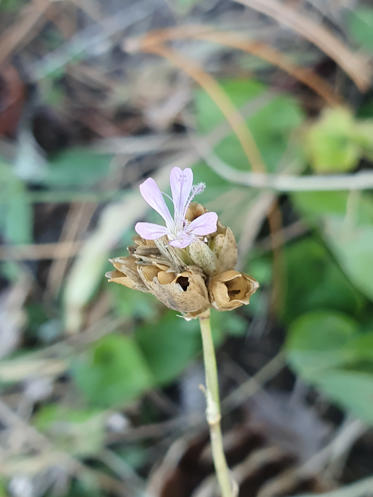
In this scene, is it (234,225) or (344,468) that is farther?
(234,225)

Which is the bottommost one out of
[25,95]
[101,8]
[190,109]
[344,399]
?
[344,399]

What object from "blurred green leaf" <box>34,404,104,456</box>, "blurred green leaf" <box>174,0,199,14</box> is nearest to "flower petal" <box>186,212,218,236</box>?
"blurred green leaf" <box>34,404,104,456</box>

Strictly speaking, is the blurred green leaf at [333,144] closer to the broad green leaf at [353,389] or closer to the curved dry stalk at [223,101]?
the curved dry stalk at [223,101]

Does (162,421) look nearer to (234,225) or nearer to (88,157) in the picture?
(234,225)

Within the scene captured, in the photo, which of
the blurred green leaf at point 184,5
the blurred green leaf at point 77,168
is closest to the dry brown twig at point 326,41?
the blurred green leaf at point 184,5

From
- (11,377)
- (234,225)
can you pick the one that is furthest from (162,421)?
(234,225)

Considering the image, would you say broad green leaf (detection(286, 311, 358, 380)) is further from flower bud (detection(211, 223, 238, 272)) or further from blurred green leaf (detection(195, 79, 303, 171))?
flower bud (detection(211, 223, 238, 272))

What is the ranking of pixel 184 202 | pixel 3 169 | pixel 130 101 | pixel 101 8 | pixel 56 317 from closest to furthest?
pixel 184 202
pixel 56 317
pixel 3 169
pixel 130 101
pixel 101 8
